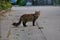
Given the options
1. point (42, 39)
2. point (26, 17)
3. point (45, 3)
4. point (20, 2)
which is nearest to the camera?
point (42, 39)

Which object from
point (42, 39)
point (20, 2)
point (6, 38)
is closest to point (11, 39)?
point (6, 38)

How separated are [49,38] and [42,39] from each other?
295mm

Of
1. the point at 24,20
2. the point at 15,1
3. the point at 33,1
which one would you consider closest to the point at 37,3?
the point at 33,1

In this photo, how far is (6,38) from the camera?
8.38 meters

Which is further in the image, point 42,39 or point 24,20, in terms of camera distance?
point 24,20

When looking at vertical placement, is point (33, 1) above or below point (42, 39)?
below

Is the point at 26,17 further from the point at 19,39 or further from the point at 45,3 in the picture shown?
the point at 45,3

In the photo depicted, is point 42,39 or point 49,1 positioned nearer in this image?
point 42,39

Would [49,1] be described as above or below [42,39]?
below

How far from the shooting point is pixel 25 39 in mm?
8180

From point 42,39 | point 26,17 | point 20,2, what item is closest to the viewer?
point 42,39

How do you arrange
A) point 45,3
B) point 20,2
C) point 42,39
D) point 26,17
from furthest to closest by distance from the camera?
point 45,3
point 20,2
point 26,17
point 42,39

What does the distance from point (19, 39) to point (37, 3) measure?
146 ft

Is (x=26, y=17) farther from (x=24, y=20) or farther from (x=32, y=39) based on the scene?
(x=32, y=39)
